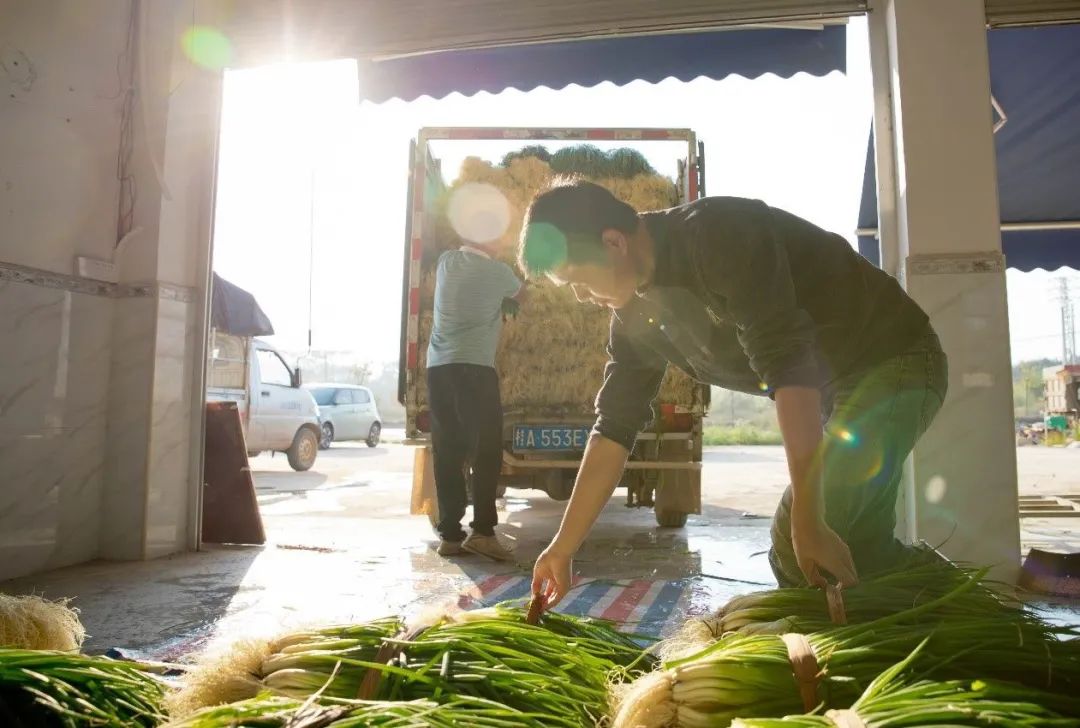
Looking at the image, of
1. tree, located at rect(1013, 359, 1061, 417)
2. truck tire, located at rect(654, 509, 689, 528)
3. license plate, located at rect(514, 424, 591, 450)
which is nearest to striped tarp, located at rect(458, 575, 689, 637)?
license plate, located at rect(514, 424, 591, 450)

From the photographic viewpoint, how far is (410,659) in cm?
129

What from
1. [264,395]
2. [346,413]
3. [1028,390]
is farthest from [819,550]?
[1028,390]

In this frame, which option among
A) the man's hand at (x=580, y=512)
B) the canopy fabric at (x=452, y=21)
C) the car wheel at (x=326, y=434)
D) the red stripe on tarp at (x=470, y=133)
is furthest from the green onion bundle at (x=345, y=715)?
the car wheel at (x=326, y=434)

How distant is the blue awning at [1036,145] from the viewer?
5.77m

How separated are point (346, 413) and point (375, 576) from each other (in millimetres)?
19168

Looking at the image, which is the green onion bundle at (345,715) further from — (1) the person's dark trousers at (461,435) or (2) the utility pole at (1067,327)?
(2) the utility pole at (1067,327)

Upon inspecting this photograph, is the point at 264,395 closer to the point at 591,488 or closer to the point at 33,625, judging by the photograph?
the point at 33,625

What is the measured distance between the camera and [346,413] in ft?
75.8

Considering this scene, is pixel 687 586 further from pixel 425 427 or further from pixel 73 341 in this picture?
pixel 73 341

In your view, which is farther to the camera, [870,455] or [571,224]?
[870,455]

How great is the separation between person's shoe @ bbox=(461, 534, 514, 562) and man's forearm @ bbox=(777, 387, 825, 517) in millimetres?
3716

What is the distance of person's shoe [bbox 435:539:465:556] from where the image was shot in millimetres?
5398

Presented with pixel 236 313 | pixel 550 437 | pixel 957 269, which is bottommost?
pixel 550 437

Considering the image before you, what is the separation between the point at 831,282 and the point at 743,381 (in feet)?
1.33
